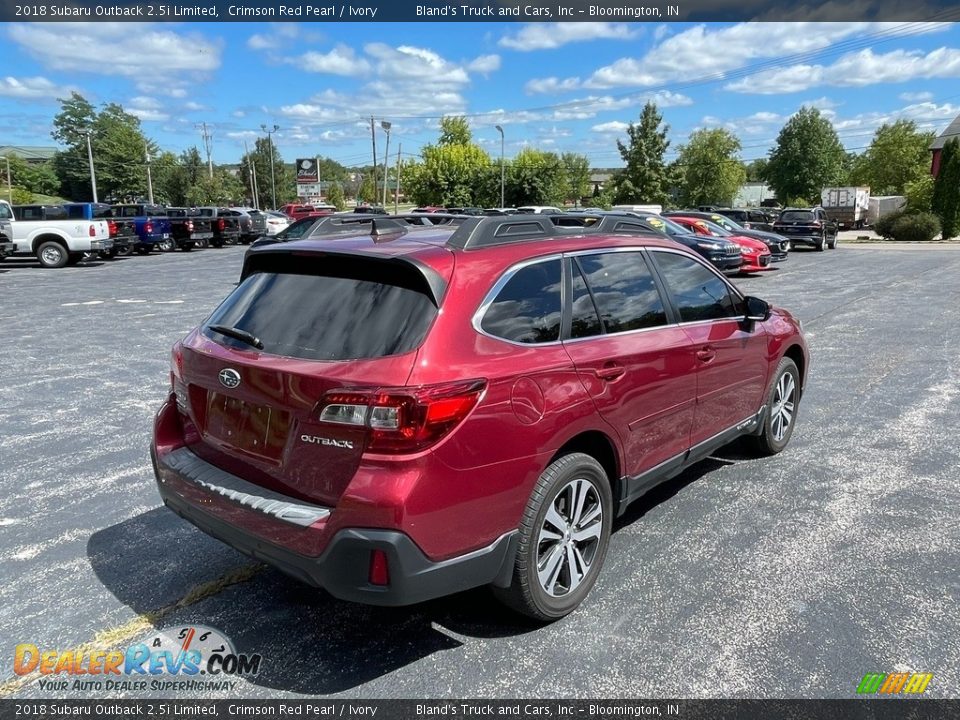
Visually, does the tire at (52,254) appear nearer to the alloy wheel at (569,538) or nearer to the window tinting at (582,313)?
the window tinting at (582,313)

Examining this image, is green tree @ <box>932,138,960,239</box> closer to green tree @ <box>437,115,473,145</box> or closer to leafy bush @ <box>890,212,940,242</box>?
leafy bush @ <box>890,212,940,242</box>

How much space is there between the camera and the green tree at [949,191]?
37.9 meters

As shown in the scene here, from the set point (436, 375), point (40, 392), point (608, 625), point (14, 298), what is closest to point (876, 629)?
point (608, 625)

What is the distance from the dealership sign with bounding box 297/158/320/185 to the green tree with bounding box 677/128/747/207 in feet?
162

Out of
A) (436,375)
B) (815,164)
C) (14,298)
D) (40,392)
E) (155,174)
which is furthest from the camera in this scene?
(155,174)

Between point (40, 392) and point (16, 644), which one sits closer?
point (16, 644)

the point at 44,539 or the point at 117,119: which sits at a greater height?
the point at 117,119

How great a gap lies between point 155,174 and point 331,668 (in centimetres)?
10027

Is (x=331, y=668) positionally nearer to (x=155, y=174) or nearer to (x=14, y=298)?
(x=14, y=298)

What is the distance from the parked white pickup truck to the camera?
21109mm

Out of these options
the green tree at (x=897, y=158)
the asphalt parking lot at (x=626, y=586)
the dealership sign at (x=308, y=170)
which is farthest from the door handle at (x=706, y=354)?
the green tree at (x=897, y=158)

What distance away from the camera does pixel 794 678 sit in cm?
271

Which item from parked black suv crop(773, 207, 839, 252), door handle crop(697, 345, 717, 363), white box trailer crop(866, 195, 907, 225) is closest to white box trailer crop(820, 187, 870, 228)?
white box trailer crop(866, 195, 907, 225)

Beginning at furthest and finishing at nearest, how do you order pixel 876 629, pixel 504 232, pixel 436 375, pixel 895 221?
pixel 895 221 < pixel 504 232 < pixel 876 629 < pixel 436 375
